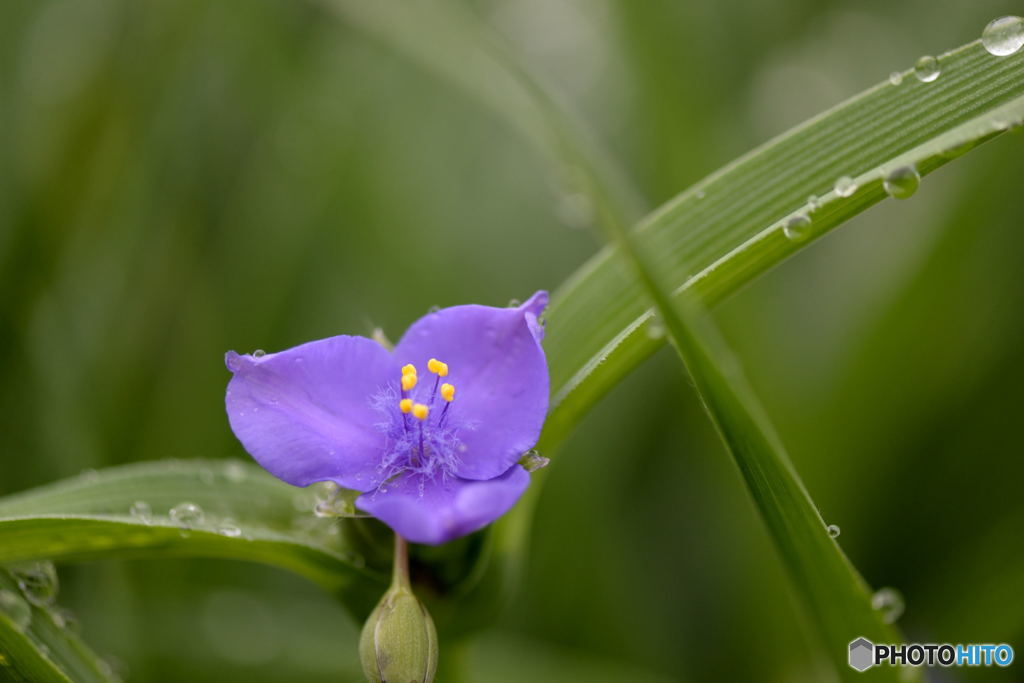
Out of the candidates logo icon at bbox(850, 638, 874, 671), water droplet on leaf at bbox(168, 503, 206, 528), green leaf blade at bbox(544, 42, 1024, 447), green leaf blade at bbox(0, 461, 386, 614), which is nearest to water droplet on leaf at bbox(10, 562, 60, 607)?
green leaf blade at bbox(0, 461, 386, 614)

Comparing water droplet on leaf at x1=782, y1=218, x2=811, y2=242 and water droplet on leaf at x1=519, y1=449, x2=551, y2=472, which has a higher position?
water droplet on leaf at x1=782, y1=218, x2=811, y2=242

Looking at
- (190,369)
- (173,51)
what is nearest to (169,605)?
(190,369)

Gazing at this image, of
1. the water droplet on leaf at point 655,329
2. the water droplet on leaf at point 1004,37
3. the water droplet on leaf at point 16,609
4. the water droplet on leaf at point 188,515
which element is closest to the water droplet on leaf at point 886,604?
the water droplet on leaf at point 655,329

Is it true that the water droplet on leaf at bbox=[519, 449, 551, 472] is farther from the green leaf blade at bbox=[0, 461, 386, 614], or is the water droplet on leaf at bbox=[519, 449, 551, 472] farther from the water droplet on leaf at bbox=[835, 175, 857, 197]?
the water droplet on leaf at bbox=[835, 175, 857, 197]

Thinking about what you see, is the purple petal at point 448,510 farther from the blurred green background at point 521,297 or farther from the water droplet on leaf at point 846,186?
the blurred green background at point 521,297

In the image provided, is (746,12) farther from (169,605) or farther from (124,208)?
(169,605)

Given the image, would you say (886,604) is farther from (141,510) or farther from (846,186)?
(141,510)
